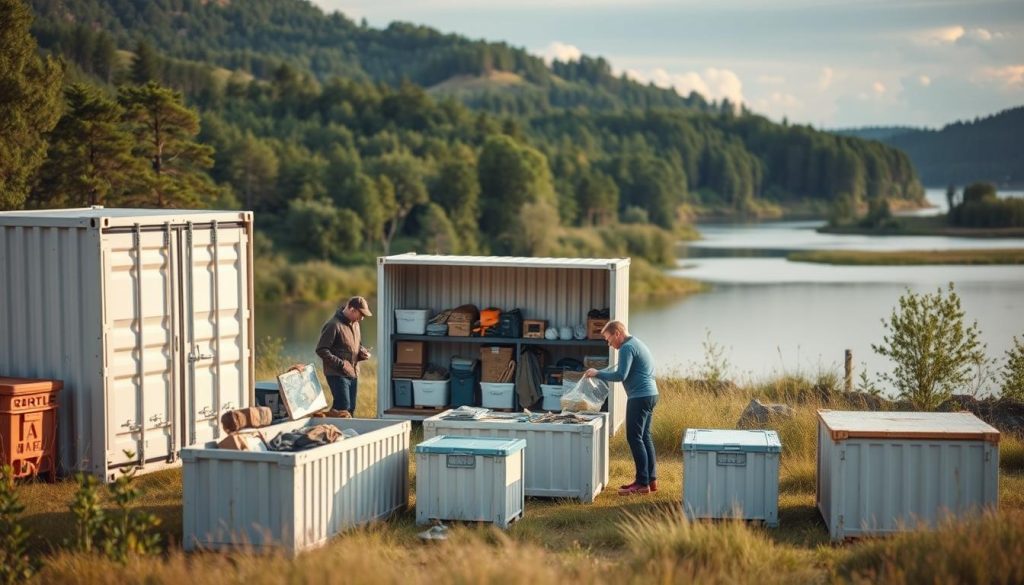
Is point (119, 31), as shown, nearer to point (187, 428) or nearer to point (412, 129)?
point (412, 129)

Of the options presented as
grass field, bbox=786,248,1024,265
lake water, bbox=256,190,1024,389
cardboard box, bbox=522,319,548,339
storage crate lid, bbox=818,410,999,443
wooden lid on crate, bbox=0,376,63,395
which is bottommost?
lake water, bbox=256,190,1024,389

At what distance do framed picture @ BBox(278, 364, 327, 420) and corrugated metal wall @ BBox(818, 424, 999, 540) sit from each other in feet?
14.9

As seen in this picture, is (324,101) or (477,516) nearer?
(477,516)

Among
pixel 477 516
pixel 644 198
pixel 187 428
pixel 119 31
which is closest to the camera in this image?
pixel 477 516

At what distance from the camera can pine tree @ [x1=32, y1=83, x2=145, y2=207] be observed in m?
29.2

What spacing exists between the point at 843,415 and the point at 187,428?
615cm

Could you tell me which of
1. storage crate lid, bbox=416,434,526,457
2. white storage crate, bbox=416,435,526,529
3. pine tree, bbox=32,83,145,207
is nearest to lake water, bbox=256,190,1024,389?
pine tree, bbox=32,83,145,207

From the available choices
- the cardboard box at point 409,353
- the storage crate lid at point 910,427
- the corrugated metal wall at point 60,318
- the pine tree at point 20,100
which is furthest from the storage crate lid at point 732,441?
the pine tree at point 20,100

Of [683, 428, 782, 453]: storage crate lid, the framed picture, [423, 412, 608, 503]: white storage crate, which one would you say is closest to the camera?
[683, 428, 782, 453]: storage crate lid

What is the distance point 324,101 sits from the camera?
112000mm

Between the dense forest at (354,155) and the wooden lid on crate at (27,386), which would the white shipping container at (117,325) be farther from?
the dense forest at (354,155)

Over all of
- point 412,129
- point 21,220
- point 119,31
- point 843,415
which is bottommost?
point 843,415

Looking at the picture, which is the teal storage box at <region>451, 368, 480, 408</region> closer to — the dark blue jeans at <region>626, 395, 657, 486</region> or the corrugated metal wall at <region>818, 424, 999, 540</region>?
the dark blue jeans at <region>626, 395, 657, 486</region>

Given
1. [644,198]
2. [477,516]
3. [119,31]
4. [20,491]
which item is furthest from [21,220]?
[644,198]
